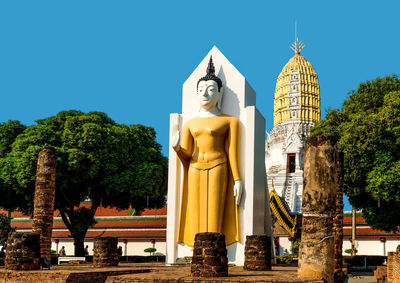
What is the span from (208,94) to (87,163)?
10.0 m

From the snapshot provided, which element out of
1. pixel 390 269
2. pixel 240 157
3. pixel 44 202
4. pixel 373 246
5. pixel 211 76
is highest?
pixel 211 76

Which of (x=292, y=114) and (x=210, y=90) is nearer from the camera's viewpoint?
(x=210, y=90)

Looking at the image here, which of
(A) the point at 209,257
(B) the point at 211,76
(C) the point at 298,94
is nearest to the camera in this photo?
(A) the point at 209,257

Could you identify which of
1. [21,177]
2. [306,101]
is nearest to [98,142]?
[21,177]

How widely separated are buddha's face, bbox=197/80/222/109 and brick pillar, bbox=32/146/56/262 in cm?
547

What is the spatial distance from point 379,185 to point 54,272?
12.9 m

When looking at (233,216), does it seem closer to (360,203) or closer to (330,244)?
(330,244)

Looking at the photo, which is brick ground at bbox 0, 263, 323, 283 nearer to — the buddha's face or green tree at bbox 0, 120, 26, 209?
the buddha's face

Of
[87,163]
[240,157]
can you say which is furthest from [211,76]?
[87,163]

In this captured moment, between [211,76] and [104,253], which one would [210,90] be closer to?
[211,76]

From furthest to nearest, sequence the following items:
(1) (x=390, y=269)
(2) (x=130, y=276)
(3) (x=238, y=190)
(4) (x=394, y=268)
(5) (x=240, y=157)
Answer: (1) (x=390, y=269) → (5) (x=240, y=157) → (4) (x=394, y=268) → (3) (x=238, y=190) → (2) (x=130, y=276)

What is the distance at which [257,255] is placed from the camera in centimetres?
1269

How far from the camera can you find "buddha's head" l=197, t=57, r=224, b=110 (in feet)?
49.9

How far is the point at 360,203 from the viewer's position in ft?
73.7
